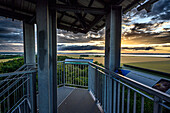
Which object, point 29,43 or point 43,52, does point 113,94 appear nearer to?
point 43,52

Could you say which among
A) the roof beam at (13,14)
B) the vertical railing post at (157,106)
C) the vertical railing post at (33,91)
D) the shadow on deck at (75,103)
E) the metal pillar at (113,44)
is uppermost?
the roof beam at (13,14)

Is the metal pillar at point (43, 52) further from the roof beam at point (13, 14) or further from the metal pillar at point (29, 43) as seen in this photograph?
the metal pillar at point (29, 43)

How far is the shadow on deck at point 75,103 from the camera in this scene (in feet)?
7.38

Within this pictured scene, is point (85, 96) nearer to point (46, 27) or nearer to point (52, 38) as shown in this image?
point (52, 38)

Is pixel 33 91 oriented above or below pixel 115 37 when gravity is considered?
below

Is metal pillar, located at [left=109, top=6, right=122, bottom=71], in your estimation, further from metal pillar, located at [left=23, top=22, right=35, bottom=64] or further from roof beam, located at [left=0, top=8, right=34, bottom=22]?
metal pillar, located at [left=23, top=22, right=35, bottom=64]

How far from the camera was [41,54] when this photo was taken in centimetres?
162

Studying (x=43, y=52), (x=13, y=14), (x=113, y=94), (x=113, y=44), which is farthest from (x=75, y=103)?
(x=13, y=14)

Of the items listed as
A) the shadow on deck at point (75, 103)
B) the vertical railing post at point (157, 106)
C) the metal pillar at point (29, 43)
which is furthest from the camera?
the metal pillar at point (29, 43)

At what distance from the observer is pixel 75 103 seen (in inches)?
101

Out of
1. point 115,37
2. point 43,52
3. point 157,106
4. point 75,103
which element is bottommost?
point 75,103

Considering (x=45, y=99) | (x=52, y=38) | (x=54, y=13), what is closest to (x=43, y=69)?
(x=45, y=99)

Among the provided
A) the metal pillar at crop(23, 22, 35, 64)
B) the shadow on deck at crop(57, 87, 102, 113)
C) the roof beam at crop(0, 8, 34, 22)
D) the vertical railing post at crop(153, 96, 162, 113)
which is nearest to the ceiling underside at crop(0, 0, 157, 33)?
the roof beam at crop(0, 8, 34, 22)

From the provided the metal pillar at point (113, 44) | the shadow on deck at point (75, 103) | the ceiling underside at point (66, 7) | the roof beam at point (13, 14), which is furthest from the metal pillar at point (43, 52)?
the metal pillar at point (113, 44)
